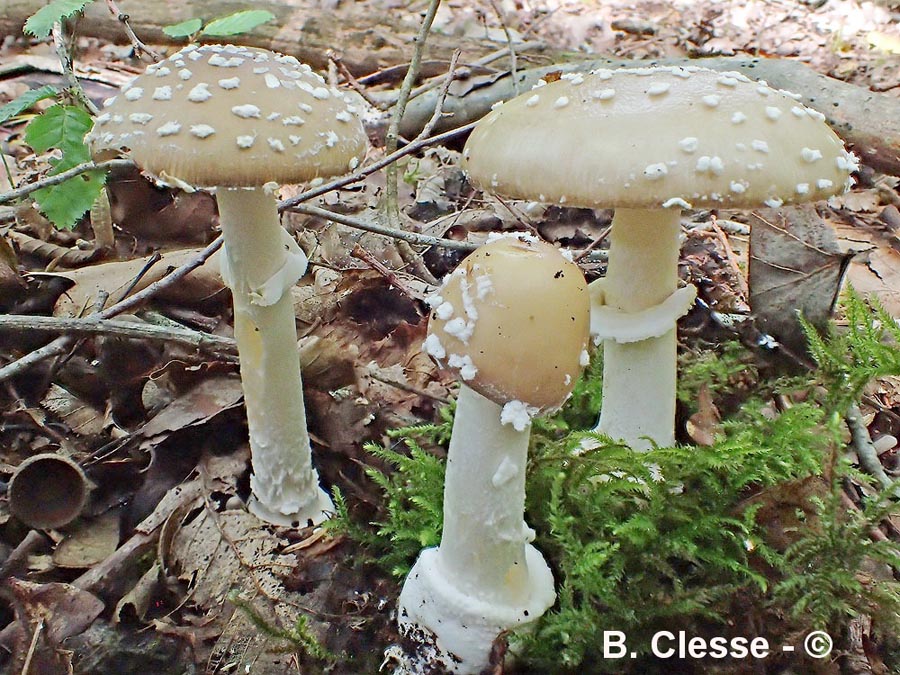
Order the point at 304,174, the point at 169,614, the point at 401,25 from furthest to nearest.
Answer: the point at 401,25
the point at 169,614
the point at 304,174

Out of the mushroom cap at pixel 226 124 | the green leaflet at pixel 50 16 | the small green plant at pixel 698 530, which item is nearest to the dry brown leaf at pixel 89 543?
the small green plant at pixel 698 530

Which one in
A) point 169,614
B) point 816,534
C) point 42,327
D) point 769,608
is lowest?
point 169,614

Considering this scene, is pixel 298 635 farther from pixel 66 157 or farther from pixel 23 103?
pixel 23 103

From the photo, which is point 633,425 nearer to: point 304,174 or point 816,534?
point 816,534

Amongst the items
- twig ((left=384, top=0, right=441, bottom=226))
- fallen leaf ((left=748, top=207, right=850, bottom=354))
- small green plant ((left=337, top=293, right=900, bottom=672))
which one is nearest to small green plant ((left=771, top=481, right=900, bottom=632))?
small green plant ((left=337, top=293, right=900, bottom=672))

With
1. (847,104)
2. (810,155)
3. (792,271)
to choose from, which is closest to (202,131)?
(810,155)

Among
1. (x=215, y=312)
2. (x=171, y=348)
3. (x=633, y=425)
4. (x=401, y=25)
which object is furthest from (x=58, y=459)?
(x=401, y=25)

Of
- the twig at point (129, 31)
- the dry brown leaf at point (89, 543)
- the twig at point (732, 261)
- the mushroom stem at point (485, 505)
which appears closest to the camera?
the mushroom stem at point (485, 505)

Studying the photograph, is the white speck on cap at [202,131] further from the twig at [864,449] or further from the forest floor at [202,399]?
the twig at [864,449]
